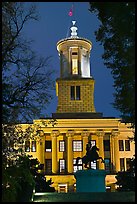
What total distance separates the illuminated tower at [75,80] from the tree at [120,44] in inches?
2026

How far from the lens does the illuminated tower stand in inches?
2904

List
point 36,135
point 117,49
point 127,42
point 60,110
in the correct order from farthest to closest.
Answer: point 60,110 < point 36,135 < point 117,49 < point 127,42

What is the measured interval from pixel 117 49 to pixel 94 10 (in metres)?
2.56

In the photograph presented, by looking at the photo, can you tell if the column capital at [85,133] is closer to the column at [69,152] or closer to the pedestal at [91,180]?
the column at [69,152]

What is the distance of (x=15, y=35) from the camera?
18984 millimetres

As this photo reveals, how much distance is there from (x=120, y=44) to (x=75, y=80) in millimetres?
56884

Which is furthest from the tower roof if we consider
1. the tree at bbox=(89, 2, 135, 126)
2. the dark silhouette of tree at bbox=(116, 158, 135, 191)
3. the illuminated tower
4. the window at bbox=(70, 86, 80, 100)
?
the tree at bbox=(89, 2, 135, 126)

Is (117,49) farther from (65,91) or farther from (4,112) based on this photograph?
(65,91)

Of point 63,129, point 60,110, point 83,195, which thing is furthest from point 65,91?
point 83,195

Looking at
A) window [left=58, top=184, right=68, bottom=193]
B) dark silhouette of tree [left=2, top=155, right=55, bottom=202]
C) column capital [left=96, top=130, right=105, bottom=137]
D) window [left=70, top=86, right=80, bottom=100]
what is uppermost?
window [left=70, top=86, right=80, bottom=100]

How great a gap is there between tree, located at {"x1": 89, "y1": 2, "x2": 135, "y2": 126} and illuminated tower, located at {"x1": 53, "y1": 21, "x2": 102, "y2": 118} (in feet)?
169

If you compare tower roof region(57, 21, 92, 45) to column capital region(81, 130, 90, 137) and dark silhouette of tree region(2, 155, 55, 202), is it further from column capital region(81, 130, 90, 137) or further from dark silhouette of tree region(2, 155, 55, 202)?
dark silhouette of tree region(2, 155, 55, 202)

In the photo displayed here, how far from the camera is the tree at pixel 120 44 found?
632 inches

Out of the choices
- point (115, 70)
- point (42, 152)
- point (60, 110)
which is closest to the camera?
point (115, 70)
